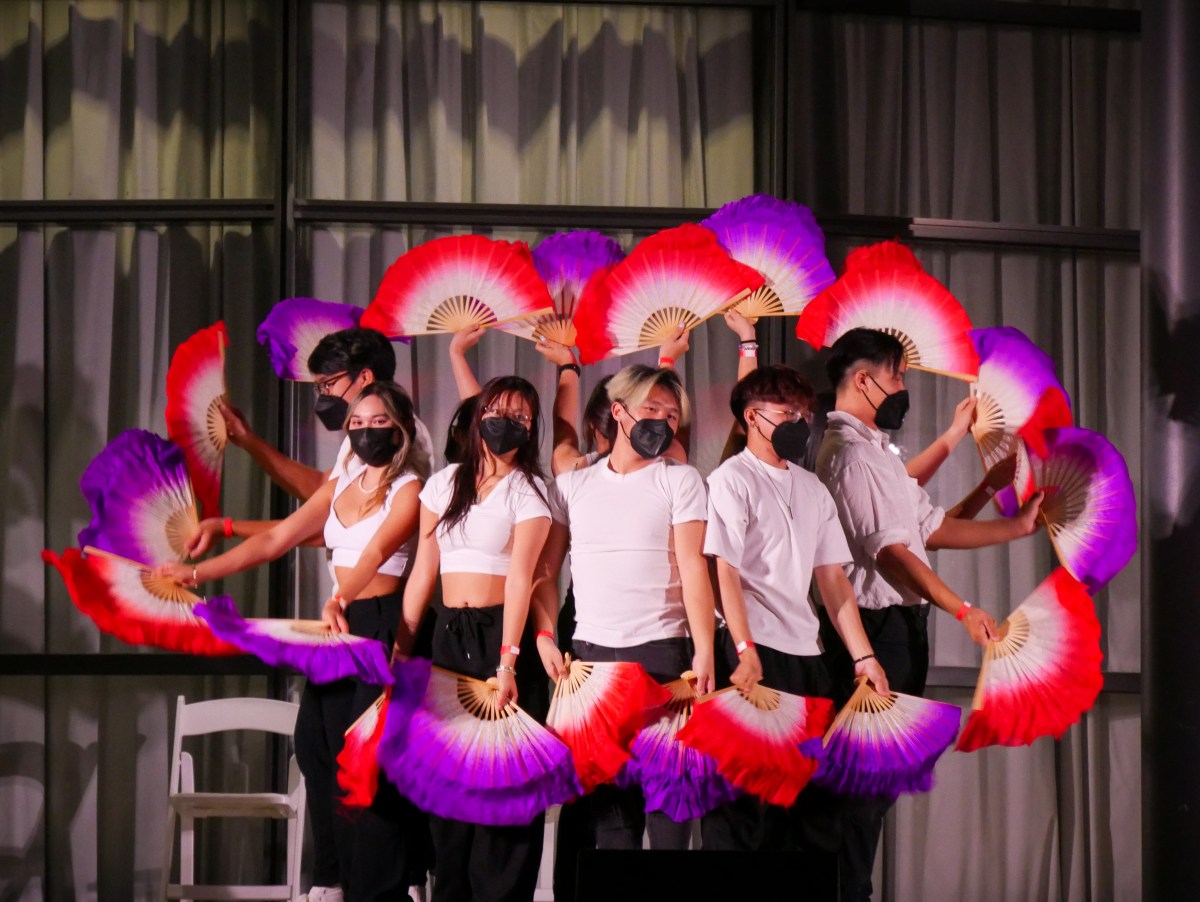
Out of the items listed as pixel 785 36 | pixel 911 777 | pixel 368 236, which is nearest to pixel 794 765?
pixel 911 777

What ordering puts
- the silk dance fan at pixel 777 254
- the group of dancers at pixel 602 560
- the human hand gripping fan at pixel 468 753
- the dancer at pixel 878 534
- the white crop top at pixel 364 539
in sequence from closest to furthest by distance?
the human hand gripping fan at pixel 468 753 < the group of dancers at pixel 602 560 < the white crop top at pixel 364 539 < the dancer at pixel 878 534 < the silk dance fan at pixel 777 254

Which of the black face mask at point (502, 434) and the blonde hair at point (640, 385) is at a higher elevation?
the blonde hair at point (640, 385)

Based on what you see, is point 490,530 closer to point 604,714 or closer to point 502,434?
point 502,434

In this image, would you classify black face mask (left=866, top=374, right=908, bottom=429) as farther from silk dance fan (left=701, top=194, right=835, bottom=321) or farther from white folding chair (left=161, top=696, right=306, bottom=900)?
white folding chair (left=161, top=696, right=306, bottom=900)

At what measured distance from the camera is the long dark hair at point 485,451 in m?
3.12

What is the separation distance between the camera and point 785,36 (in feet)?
12.9

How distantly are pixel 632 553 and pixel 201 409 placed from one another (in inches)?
53.2

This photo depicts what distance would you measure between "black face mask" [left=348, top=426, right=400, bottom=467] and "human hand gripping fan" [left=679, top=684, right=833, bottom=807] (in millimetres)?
1106

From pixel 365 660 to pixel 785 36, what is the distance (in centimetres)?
253

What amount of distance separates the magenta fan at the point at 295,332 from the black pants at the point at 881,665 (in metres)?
1.75

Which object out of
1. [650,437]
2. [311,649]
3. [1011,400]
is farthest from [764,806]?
[1011,400]

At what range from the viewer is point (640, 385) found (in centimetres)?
318

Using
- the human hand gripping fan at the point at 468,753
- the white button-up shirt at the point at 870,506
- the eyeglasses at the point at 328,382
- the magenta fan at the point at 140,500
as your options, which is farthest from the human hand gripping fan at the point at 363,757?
the white button-up shirt at the point at 870,506

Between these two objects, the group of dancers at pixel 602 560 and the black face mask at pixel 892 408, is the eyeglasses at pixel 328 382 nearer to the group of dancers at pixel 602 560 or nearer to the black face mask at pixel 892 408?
the group of dancers at pixel 602 560
